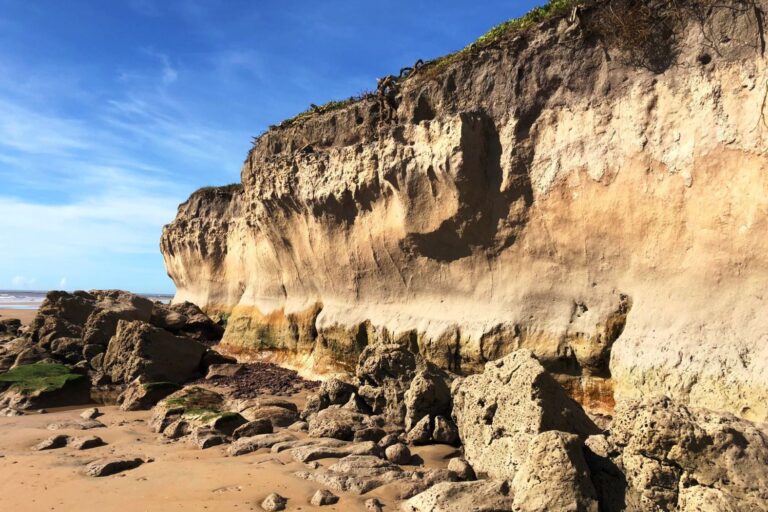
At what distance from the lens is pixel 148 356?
10680 millimetres

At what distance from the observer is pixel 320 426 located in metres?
6.32

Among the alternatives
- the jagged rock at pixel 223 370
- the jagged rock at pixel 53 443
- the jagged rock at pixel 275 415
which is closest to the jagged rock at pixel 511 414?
the jagged rock at pixel 275 415

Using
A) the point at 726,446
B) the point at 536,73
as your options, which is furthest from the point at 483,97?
the point at 726,446

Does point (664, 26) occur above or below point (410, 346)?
above

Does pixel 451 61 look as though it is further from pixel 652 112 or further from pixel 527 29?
pixel 652 112

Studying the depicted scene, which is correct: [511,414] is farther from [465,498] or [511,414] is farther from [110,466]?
[110,466]

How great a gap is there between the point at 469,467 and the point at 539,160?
4.19m

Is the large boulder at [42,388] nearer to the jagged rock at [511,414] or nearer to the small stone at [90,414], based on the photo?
the small stone at [90,414]

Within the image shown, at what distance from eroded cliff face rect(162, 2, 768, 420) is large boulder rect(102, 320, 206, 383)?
7.12ft

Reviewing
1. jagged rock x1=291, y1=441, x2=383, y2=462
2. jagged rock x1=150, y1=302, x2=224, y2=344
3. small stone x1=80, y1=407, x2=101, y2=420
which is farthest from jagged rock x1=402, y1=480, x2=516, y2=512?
jagged rock x1=150, y1=302, x2=224, y2=344

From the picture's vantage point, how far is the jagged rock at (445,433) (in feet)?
19.4

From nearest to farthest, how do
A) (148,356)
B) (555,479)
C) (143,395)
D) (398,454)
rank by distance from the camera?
(555,479), (398,454), (143,395), (148,356)

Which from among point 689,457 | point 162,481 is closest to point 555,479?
point 689,457

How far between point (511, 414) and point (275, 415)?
338 cm
